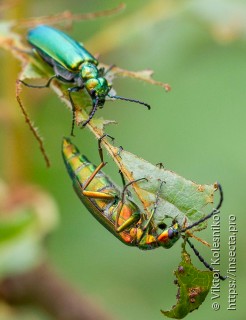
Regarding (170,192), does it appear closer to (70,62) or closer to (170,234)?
(170,234)

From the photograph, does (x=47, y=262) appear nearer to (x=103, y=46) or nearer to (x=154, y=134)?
(x=103, y=46)

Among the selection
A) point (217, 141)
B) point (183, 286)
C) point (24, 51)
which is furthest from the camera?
point (217, 141)

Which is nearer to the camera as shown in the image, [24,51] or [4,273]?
[24,51]

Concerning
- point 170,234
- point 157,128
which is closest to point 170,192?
point 170,234

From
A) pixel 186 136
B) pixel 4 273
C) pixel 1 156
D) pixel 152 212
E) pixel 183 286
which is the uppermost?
pixel 1 156

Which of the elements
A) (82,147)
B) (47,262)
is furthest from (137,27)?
(47,262)

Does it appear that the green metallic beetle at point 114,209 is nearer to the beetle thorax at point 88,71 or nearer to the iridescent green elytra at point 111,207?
the iridescent green elytra at point 111,207
